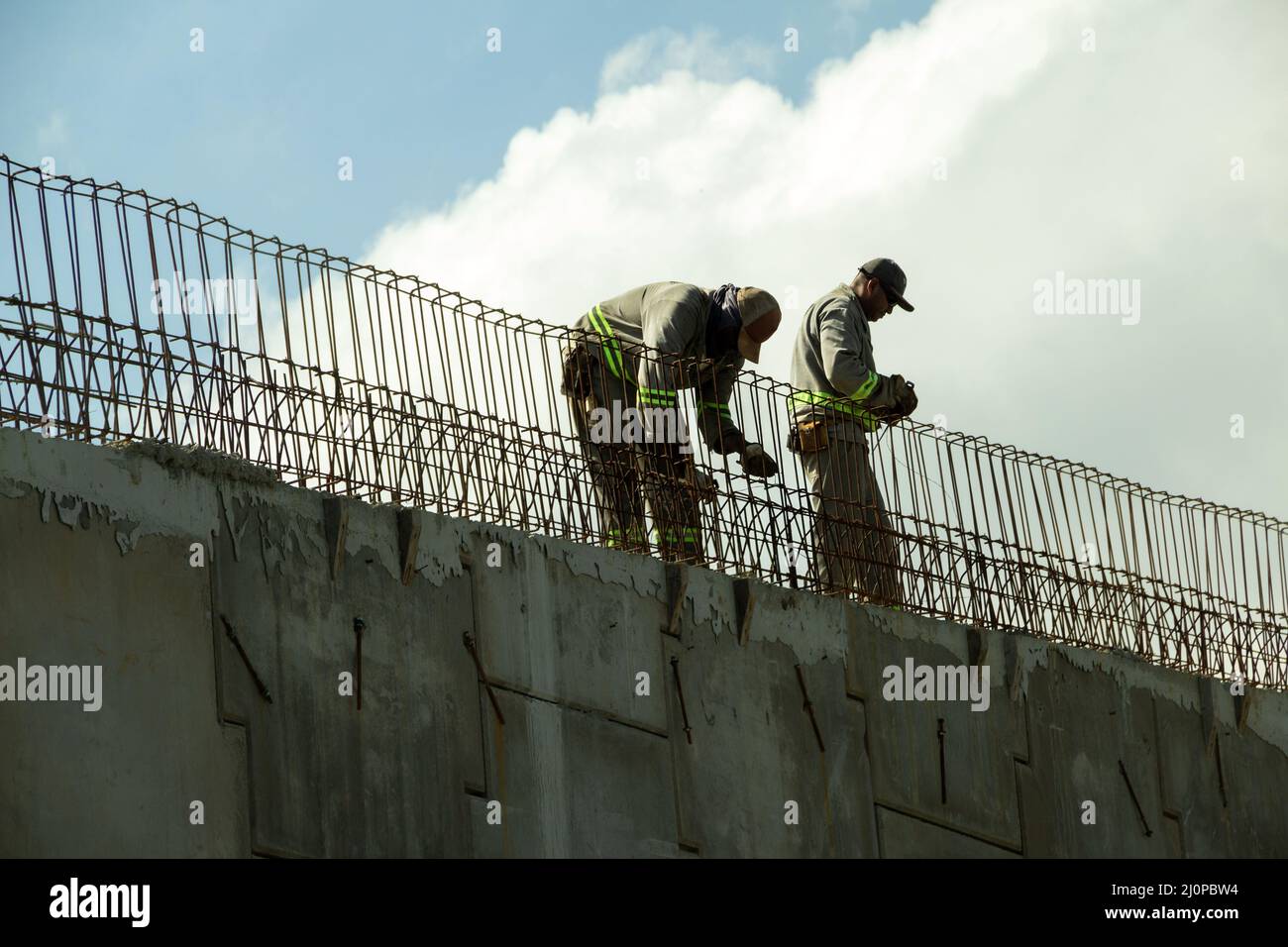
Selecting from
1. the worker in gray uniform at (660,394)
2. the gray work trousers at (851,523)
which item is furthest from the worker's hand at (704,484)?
the gray work trousers at (851,523)

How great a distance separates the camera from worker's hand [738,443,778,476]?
46.5 ft

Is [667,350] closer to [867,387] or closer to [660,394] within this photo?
[660,394]

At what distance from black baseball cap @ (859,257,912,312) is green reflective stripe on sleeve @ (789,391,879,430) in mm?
814

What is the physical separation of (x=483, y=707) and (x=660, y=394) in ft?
8.75

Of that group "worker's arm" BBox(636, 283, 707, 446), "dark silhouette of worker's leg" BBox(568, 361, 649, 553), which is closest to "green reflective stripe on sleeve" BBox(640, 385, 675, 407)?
"worker's arm" BBox(636, 283, 707, 446)

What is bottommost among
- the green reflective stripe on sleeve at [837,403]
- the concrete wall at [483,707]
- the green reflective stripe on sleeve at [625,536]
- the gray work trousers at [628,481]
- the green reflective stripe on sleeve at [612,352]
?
the concrete wall at [483,707]

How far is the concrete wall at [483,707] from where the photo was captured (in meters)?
10.0

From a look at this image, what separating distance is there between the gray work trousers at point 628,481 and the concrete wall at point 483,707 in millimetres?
285

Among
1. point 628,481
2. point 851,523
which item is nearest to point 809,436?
point 851,523

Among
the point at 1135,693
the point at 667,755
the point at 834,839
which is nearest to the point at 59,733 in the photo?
the point at 667,755

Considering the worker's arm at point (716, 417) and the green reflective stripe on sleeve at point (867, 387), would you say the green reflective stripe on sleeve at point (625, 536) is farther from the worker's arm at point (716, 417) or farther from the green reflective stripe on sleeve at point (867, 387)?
the green reflective stripe on sleeve at point (867, 387)

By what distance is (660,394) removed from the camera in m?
13.8

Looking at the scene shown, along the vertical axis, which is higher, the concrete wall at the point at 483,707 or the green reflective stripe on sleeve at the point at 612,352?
the green reflective stripe on sleeve at the point at 612,352
